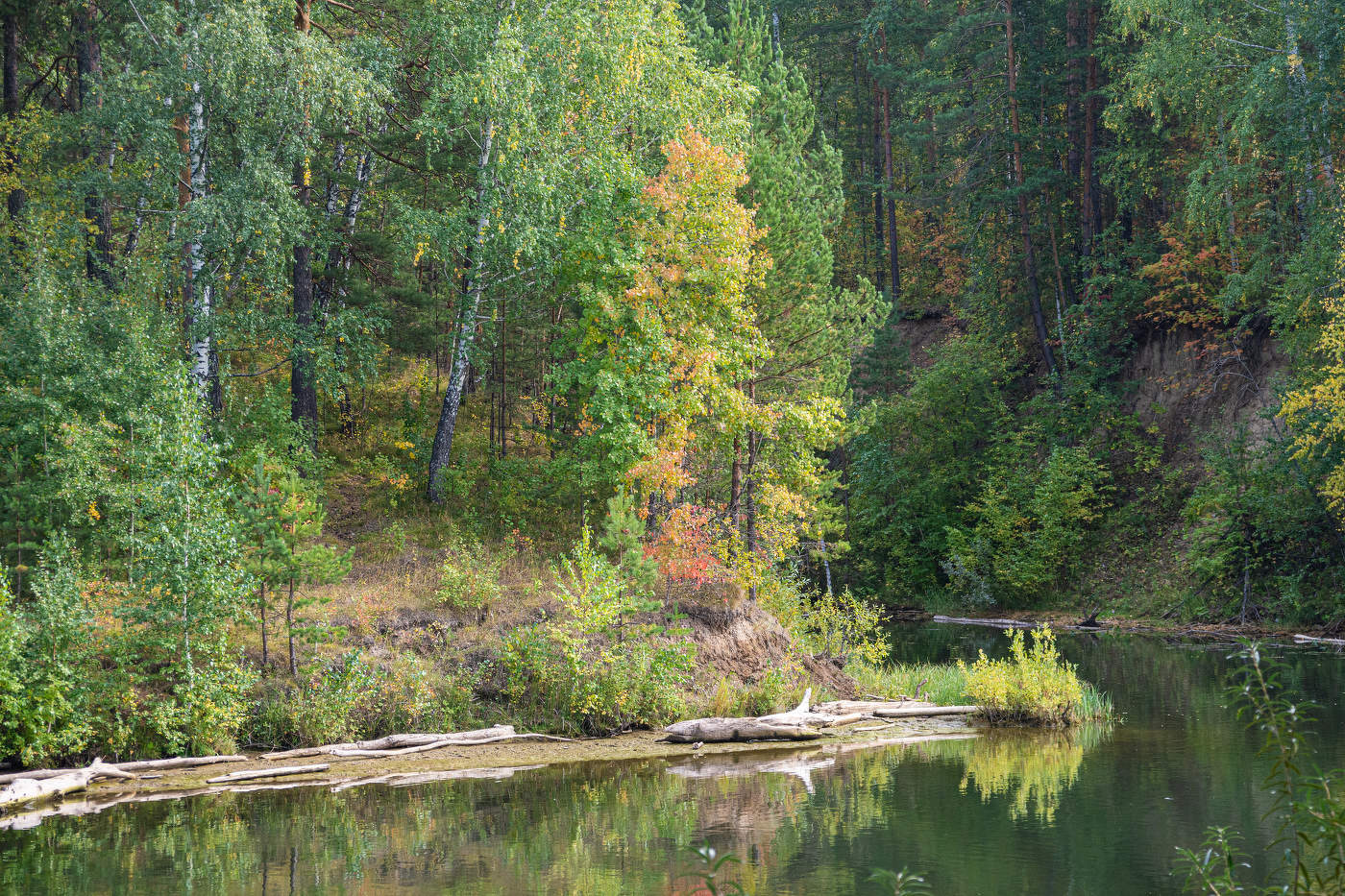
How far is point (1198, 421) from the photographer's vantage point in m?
36.5

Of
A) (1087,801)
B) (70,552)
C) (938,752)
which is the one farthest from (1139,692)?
(70,552)

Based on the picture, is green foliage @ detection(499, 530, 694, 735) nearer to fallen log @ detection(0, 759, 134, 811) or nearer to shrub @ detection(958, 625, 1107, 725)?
shrub @ detection(958, 625, 1107, 725)

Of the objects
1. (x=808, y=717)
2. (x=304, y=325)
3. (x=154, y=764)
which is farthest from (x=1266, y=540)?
(x=154, y=764)

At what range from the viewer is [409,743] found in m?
17.2

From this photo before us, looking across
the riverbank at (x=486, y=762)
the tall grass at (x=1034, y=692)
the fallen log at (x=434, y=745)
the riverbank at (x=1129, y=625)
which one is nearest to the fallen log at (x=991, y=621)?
the riverbank at (x=1129, y=625)

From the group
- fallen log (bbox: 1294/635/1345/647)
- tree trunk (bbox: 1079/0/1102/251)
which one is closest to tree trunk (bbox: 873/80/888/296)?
tree trunk (bbox: 1079/0/1102/251)

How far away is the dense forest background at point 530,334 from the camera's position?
1722 centimetres

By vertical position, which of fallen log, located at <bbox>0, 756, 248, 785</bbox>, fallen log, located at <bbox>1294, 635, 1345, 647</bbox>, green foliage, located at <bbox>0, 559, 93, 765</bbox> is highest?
green foliage, located at <bbox>0, 559, 93, 765</bbox>

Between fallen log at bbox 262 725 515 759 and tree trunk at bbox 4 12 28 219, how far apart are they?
59.1ft

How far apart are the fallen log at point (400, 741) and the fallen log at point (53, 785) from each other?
214 cm

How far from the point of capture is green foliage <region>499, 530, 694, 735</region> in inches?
734

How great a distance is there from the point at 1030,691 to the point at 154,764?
14.4 m

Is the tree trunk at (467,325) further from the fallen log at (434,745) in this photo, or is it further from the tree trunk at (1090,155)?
the tree trunk at (1090,155)

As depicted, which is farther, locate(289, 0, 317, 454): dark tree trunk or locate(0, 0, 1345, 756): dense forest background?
locate(289, 0, 317, 454): dark tree trunk
